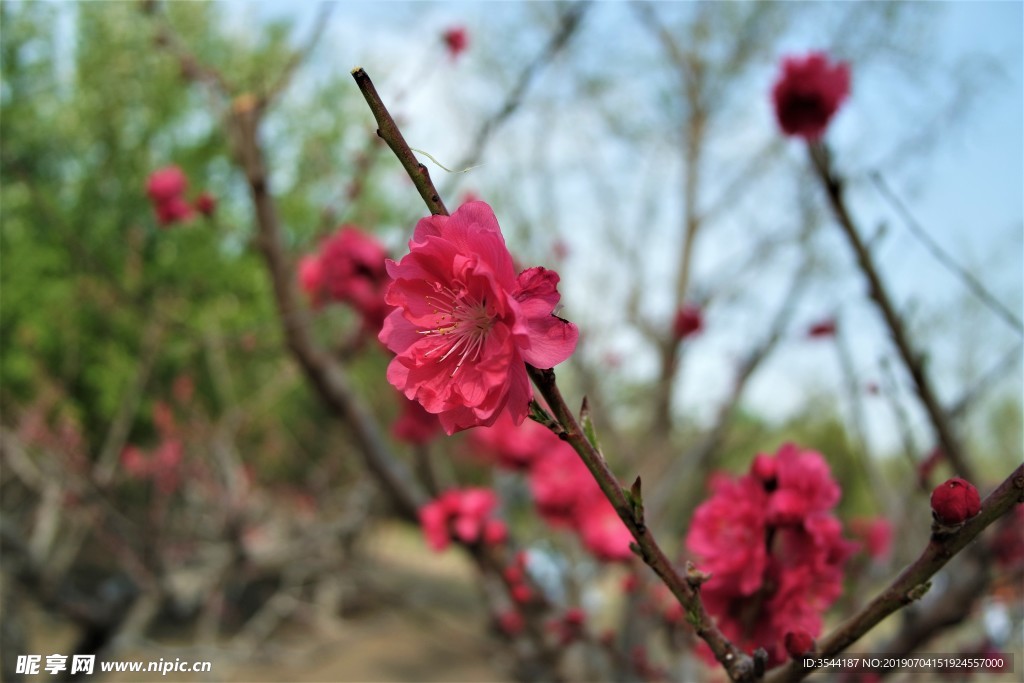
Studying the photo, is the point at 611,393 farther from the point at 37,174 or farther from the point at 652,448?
the point at 37,174

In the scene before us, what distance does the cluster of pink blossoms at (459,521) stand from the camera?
85.7 inches

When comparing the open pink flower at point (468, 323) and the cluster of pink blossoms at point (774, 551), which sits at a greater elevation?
the open pink flower at point (468, 323)

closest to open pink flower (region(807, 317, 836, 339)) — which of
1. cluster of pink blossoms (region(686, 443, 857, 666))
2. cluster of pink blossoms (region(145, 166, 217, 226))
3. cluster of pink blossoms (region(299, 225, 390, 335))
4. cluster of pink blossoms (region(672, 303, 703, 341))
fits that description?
cluster of pink blossoms (region(672, 303, 703, 341))

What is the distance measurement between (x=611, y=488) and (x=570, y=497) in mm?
1927

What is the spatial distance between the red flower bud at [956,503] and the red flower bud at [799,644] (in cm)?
17

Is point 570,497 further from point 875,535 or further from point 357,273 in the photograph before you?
point 875,535

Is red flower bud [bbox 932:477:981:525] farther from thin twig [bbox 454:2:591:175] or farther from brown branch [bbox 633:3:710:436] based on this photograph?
brown branch [bbox 633:3:710:436]

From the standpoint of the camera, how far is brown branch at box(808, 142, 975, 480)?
4.60ft

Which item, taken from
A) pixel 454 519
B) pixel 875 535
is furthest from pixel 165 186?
pixel 875 535

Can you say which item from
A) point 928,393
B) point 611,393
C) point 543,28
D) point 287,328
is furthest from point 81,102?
point 928,393

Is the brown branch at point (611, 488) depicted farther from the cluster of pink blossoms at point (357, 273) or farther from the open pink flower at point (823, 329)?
the open pink flower at point (823, 329)

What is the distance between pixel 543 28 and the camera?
17.0 ft

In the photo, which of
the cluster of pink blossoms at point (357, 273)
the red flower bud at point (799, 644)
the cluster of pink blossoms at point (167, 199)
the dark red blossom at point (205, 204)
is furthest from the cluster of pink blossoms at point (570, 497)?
the red flower bud at point (799, 644)

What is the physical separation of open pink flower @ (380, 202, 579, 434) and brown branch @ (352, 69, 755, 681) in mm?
26
